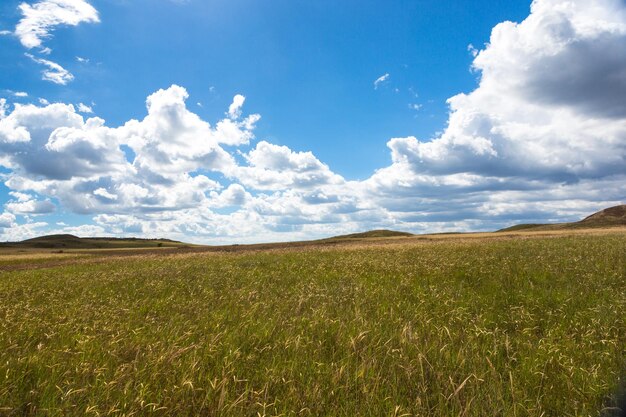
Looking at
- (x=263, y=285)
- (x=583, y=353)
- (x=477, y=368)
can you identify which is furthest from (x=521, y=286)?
(x=263, y=285)

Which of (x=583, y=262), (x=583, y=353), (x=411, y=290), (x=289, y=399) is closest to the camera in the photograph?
(x=289, y=399)

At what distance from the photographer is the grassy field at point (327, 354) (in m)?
4.04

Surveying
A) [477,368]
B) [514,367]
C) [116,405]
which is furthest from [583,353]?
[116,405]

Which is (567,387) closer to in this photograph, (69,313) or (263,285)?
(263,285)

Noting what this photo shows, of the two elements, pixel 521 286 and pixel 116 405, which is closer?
pixel 116 405

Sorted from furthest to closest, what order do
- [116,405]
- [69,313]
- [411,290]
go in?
[411,290], [69,313], [116,405]

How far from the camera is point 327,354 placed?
558 cm

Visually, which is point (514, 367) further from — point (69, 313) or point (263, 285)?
point (69, 313)

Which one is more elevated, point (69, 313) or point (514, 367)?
point (69, 313)

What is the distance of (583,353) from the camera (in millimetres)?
5730

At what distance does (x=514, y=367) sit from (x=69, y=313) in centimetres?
905

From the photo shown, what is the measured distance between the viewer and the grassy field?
4.04 meters

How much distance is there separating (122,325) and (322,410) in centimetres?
478

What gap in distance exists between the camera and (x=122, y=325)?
6.84 m
